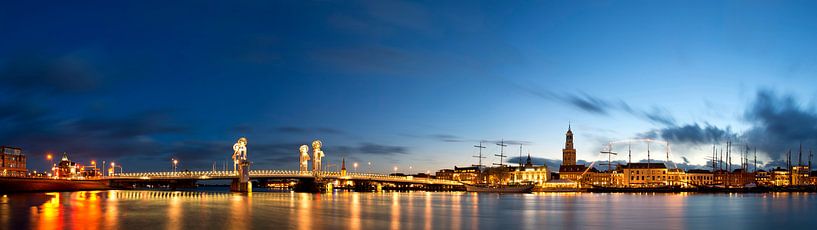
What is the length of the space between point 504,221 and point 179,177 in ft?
386

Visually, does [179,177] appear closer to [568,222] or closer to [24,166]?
[24,166]

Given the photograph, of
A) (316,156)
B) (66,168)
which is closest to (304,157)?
(316,156)

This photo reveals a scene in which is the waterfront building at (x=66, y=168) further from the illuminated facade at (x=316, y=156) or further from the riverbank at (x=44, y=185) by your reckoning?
the illuminated facade at (x=316, y=156)

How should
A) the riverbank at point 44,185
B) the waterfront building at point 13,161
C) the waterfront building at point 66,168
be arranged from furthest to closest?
the waterfront building at point 66,168
the waterfront building at point 13,161
the riverbank at point 44,185

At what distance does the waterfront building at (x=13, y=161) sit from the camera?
478 ft

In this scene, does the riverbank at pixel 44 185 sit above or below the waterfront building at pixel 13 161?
below

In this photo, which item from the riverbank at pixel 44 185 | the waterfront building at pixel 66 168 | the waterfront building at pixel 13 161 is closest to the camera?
the riverbank at pixel 44 185

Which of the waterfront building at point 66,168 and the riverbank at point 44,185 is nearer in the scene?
the riverbank at point 44,185

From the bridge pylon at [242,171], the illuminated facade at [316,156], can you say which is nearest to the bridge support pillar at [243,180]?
the bridge pylon at [242,171]

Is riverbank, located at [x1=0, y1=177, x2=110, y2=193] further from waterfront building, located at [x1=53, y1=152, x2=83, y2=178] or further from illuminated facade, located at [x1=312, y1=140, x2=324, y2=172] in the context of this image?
illuminated facade, located at [x1=312, y1=140, x2=324, y2=172]

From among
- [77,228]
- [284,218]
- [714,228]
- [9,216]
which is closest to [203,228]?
[77,228]

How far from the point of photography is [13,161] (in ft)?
500

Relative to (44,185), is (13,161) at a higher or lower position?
higher

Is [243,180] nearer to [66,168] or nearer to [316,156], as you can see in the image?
[316,156]
